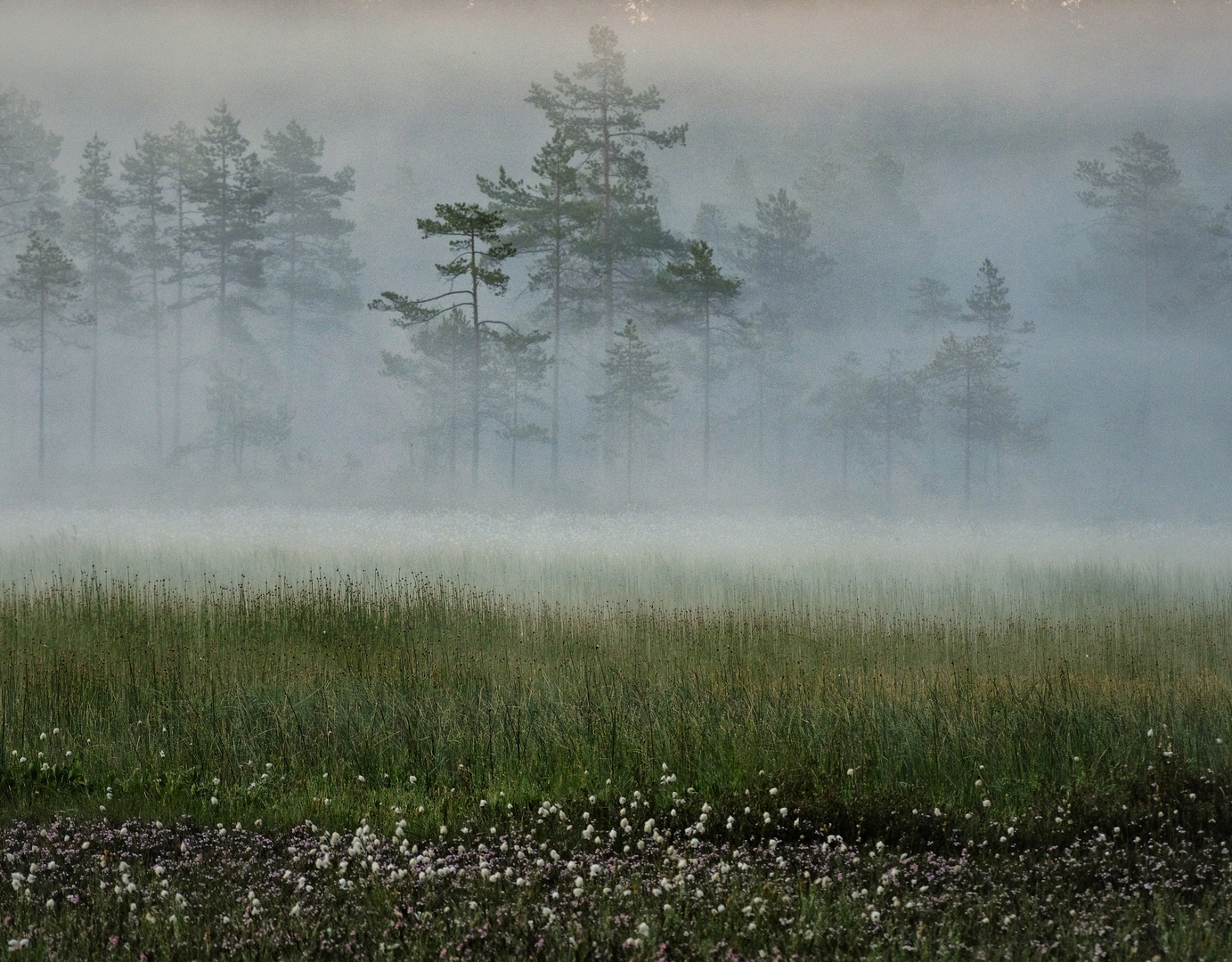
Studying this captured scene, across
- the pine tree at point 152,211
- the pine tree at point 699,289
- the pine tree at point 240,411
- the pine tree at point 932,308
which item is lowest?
the pine tree at point 240,411

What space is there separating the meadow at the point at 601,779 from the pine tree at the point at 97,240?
42609 millimetres

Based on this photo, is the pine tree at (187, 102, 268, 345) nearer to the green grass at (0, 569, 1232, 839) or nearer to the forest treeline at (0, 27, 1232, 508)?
the forest treeline at (0, 27, 1232, 508)

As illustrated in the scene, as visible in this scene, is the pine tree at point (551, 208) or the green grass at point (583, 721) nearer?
the green grass at point (583, 721)

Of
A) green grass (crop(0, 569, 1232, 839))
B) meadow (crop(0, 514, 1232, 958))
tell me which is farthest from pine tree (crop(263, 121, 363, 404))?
green grass (crop(0, 569, 1232, 839))

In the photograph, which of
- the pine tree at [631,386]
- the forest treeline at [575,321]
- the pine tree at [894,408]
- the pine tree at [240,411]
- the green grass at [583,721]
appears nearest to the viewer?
the green grass at [583,721]

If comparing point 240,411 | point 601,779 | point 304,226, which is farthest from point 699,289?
point 601,779

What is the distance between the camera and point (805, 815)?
21.1ft

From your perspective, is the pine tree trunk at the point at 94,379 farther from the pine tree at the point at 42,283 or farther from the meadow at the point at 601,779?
the meadow at the point at 601,779

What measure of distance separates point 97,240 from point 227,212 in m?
8.23

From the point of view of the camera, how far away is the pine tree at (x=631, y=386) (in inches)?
1663

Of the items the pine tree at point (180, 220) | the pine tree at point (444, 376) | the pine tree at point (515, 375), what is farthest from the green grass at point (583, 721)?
the pine tree at point (180, 220)

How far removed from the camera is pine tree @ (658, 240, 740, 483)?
41406mm

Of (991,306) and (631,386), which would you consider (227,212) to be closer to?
(631,386)

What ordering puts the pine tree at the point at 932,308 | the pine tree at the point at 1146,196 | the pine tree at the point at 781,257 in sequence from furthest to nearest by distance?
the pine tree at the point at 932,308 → the pine tree at the point at 1146,196 → the pine tree at the point at 781,257
